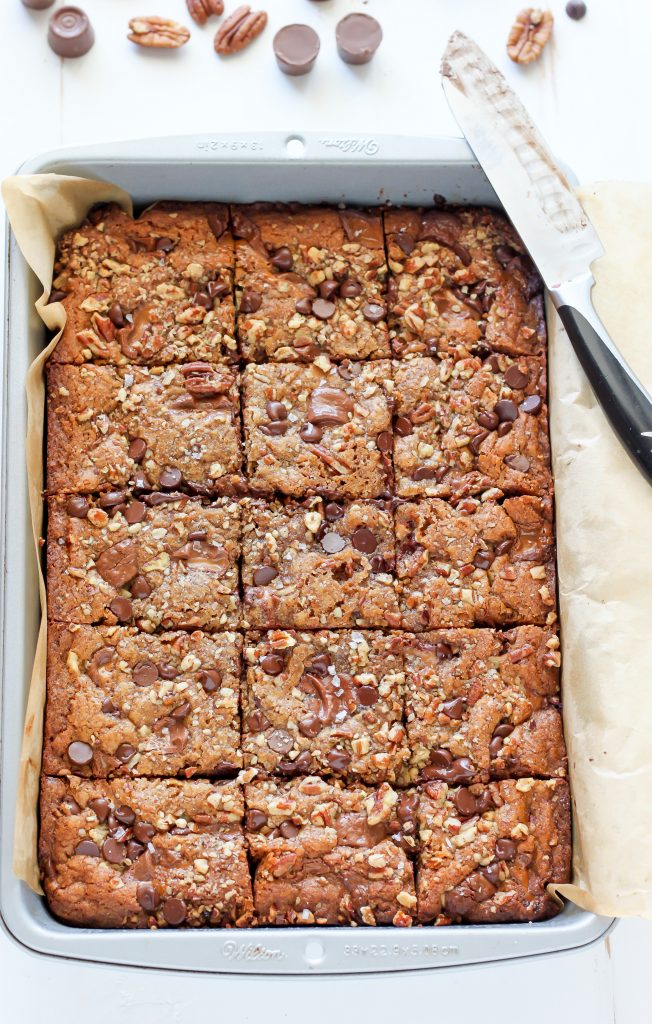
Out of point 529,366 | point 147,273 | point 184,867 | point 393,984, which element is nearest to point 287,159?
point 147,273

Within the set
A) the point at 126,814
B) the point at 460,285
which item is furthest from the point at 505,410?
the point at 126,814

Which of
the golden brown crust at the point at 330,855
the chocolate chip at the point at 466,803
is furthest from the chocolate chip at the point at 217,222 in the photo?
the chocolate chip at the point at 466,803

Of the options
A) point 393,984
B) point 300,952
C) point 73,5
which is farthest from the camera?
point 73,5

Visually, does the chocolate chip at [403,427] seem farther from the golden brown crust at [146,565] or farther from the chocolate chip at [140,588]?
the chocolate chip at [140,588]

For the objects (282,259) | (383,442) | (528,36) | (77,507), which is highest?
(528,36)

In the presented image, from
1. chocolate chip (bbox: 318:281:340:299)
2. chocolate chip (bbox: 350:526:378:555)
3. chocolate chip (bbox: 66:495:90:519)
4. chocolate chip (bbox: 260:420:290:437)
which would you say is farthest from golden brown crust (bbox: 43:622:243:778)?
chocolate chip (bbox: 318:281:340:299)

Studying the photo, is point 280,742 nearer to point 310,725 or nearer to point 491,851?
point 310,725

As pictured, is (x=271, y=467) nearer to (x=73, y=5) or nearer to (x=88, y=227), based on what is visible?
(x=88, y=227)
